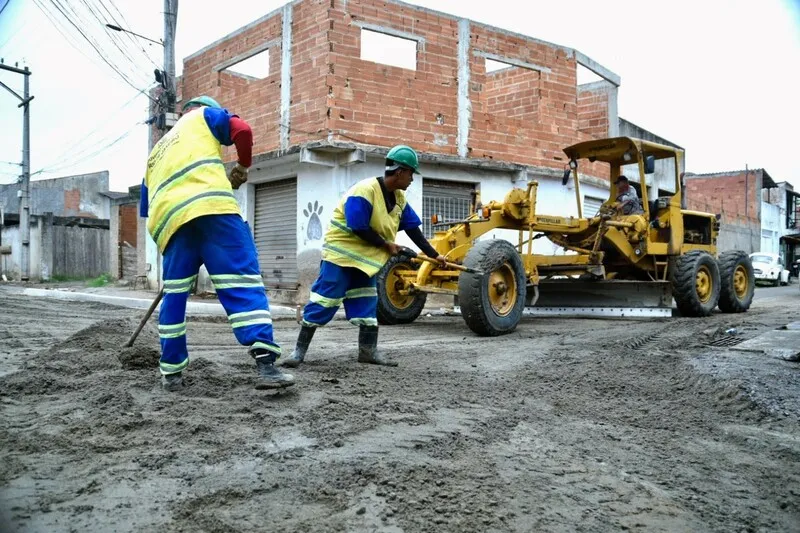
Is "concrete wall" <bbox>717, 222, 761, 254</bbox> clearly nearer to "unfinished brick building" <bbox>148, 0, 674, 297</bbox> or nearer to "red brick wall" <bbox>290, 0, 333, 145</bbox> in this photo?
"unfinished brick building" <bbox>148, 0, 674, 297</bbox>

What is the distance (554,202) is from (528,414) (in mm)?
11761

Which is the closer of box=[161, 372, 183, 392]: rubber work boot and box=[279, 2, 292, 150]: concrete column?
box=[161, 372, 183, 392]: rubber work boot

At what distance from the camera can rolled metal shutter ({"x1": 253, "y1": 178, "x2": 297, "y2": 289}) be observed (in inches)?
497

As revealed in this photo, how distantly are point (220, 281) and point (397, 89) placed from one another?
9342 millimetres

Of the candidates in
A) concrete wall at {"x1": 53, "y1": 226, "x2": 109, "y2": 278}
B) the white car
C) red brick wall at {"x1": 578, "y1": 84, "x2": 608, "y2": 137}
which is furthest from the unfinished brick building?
the white car

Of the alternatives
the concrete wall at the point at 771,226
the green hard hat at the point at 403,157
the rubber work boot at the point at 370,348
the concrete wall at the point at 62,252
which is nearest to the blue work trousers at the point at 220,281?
the rubber work boot at the point at 370,348

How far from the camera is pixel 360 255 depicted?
4551 millimetres

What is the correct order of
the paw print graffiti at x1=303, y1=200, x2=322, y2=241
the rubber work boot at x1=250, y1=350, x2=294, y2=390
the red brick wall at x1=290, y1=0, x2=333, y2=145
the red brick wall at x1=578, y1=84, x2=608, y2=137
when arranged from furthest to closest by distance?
the red brick wall at x1=578, y1=84, x2=608, y2=137 < the paw print graffiti at x1=303, y1=200, x2=322, y2=241 < the red brick wall at x1=290, y1=0, x2=333, y2=145 < the rubber work boot at x1=250, y1=350, x2=294, y2=390

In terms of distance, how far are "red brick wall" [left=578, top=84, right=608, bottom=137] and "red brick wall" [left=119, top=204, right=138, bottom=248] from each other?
14436 millimetres

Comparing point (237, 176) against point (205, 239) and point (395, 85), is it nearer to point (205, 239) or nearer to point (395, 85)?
point (205, 239)

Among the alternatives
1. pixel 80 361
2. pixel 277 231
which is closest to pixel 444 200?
pixel 277 231

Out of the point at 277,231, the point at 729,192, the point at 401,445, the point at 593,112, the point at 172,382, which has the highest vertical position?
the point at 729,192

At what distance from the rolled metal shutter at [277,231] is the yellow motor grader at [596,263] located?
17.9ft

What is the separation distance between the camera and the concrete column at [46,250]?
2333 centimetres
